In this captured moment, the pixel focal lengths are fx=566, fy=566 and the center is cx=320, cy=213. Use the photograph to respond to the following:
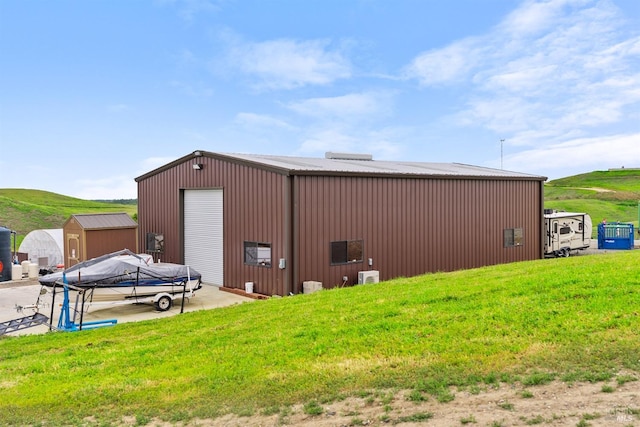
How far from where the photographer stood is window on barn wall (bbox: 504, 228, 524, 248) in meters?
25.1

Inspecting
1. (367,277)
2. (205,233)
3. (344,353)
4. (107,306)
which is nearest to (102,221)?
(205,233)

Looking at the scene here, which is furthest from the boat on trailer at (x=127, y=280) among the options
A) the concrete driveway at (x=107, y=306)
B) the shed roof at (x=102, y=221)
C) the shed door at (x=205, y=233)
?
the shed roof at (x=102, y=221)

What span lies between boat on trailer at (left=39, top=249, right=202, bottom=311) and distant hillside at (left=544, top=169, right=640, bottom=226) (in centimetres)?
4623

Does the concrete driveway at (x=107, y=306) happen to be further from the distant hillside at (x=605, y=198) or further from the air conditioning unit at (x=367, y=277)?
the distant hillside at (x=605, y=198)

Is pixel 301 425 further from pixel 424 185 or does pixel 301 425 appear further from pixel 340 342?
pixel 424 185

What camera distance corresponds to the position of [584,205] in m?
59.1

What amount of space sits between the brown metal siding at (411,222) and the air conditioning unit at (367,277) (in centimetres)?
50

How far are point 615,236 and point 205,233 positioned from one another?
24869 mm

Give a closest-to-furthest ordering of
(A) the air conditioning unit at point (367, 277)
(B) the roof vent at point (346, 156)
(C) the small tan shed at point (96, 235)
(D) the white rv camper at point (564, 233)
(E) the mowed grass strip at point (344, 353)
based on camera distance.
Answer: (E) the mowed grass strip at point (344, 353)
(A) the air conditioning unit at point (367, 277)
(C) the small tan shed at point (96, 235)
(B) the roof vent at point (346, 156)
(D) the white rv camper at point (564, 233)

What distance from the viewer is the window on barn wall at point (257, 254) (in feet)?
61.5

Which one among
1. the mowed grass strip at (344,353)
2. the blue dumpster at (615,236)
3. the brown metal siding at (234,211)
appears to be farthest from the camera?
the blue dumpster at (615,236)

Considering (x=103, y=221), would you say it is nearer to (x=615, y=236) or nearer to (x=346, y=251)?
(x=346, y=251)

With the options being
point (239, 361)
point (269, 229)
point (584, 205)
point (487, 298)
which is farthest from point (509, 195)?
point (584, 205)

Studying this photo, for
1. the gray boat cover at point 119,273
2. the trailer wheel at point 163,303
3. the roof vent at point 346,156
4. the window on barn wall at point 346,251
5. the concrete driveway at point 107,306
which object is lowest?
the concrete driveway at point 107,306
